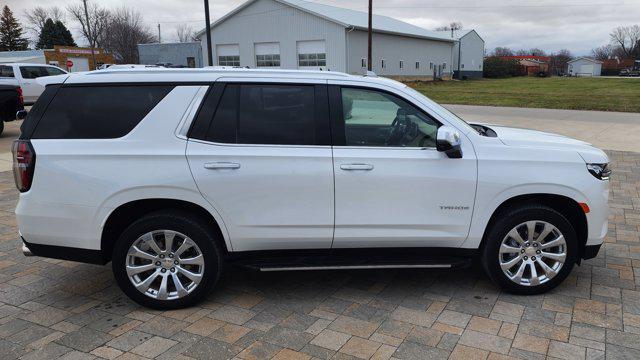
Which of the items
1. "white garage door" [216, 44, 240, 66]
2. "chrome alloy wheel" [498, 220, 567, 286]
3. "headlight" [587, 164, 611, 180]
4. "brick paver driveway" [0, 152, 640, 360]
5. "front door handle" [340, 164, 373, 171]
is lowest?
"brick paver driveway" [0, 152, 640, 360]

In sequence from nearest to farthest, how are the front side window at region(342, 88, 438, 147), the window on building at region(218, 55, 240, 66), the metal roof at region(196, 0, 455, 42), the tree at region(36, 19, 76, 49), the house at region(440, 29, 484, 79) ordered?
the front side window at region(342, 88, 438, 147) < the metal roof at region(196, 0, 455, 42) < the window on building at region(218, 55, 240, 66) < the house at region(440, 29, 484, 79) < the tree at region(36, 19, 76, 49)

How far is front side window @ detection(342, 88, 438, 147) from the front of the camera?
149 inches

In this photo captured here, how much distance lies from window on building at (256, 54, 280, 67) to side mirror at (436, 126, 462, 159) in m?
37.2

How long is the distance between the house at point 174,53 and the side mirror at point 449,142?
43.2 meters

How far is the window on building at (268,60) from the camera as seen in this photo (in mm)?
39688

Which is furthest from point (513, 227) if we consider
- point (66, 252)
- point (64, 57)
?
point (64, 57)

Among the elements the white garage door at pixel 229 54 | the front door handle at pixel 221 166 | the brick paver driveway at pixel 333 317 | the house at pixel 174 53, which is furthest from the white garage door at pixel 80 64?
the front door handle at pixel 221 166

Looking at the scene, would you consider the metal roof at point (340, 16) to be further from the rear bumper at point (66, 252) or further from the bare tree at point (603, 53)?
the bare tree at point (603, 53)

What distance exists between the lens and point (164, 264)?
3.70 meters

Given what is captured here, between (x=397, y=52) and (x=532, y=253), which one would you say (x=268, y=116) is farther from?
(x=397, y=52)

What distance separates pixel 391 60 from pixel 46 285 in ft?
138

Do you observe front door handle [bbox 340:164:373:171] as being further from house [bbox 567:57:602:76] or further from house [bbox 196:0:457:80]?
house [bbox 567:57:602:76]

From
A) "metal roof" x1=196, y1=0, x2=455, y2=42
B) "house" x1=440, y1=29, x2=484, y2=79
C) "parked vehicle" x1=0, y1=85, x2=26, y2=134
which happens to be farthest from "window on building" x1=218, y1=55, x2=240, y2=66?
"house" x1=440, y1=29, x2=484, y2=79

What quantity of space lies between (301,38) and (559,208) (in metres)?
35.9
